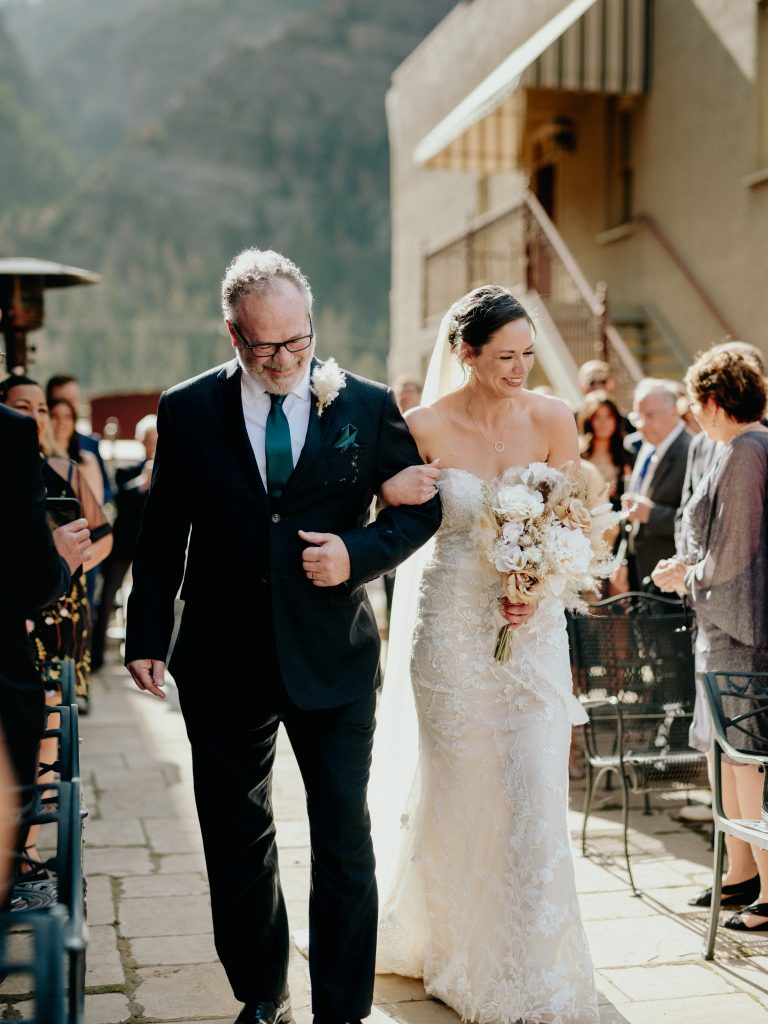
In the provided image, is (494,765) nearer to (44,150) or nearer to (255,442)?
(255,442)

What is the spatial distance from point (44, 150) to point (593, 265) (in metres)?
78.6

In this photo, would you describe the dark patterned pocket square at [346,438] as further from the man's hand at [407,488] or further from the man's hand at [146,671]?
the man's hand at [146,671]

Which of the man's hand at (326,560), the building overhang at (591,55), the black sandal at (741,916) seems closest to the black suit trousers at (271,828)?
the man's hand at (326,560)

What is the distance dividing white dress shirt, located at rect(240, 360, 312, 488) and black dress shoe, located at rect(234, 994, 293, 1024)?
1527 millimetres

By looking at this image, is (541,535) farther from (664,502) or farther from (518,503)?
(664,502)

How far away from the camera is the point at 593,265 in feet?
52.4

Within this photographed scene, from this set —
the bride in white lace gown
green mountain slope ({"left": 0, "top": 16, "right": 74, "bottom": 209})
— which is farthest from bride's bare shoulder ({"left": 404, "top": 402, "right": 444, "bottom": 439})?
green mountain slope ({"left": 0, "top": 16, "right": 74, "bottom": 209})

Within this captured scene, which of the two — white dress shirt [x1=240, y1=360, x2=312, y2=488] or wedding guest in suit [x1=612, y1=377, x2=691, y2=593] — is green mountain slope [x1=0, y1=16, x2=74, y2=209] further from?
white dress shirt [x1=240, y1=360, x2=312, y2=488]

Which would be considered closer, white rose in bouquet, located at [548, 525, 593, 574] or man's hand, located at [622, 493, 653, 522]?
white rose in bouquet, located at [548, 525, 593, 574]

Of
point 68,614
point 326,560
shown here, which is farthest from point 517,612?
point 68,614

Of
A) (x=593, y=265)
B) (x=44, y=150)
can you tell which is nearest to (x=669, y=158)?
(x=593, y=265)

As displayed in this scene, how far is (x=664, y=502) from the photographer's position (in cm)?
730

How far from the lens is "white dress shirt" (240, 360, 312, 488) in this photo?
347cm

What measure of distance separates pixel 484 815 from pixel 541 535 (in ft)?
3.02
